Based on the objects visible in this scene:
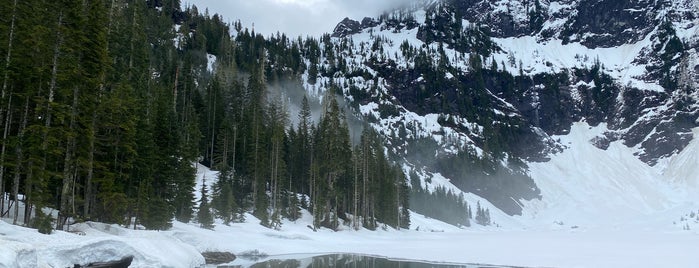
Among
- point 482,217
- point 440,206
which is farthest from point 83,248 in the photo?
point 482,217

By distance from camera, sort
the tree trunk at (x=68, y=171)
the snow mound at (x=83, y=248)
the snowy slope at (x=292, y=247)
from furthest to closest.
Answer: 1. the tree trunk at (x=68, y=171)
2. the snowy slope at (x=292, y=247)
3. the snow mound at (x=83, y=248)

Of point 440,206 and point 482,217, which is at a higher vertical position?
point 440,206

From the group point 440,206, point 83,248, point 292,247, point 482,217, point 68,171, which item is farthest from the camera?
point 482,217

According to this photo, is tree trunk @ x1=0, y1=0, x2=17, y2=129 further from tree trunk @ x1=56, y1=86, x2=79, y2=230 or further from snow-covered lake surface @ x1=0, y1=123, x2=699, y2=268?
snow-covered lake surface @ x1=0, y1=123, x2=699, y2=268

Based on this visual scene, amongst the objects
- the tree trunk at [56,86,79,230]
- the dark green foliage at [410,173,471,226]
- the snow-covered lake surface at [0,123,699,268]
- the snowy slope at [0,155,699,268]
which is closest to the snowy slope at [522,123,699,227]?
the dark green foliage at [410,173,471,226]

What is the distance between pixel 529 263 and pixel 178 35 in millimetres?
134909

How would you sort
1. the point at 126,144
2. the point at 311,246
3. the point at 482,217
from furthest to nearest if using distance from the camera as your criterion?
the point at 482,217 → the point at 311,246 → the point at 126,144

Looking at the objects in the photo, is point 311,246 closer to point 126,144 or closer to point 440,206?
point 126,144

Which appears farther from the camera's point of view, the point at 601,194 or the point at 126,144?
A: the point at 601,194

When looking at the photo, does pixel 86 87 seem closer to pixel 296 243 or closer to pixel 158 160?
pixel 158 160

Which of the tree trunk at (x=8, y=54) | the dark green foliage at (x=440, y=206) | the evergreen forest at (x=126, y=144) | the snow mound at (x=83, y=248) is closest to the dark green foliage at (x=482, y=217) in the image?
the dark green foliage at (x=440, y=206)

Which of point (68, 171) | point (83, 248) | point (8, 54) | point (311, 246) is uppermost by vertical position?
point (8, 54)

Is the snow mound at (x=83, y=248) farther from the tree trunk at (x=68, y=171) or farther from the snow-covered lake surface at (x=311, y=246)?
the tree trunk at (x=68, y=171)

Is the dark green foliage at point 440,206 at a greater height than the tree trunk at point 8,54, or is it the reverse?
the tree trunk at point 8,54
